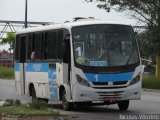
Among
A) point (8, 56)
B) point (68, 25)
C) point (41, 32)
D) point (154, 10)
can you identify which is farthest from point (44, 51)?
point (8, 56)

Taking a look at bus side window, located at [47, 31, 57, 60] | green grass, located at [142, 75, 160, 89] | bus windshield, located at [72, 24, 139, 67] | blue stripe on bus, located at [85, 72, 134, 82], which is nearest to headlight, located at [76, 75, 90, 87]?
blue stripe on bus, located at [85, 72, 134, 82]

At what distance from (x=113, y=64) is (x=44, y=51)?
3.41 meters

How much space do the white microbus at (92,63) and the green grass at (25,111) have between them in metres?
1.68

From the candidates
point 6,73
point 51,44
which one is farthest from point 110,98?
point 6,73

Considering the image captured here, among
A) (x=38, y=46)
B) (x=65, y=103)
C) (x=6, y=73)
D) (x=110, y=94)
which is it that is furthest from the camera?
(x=6, y=73)

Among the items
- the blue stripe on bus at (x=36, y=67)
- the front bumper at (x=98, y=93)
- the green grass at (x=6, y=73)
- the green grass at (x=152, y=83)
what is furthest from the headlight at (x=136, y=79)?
the green grass at (x=6, y=73)

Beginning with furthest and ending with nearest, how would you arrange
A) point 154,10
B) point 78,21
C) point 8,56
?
point 8,56
point 154,10
point 78,21

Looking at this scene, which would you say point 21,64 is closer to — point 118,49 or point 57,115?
point 118,49

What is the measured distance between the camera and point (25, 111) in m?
17.2

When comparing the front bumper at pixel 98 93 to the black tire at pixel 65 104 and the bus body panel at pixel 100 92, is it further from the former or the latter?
the black tire at pixel 65 104

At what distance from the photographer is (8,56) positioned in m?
104

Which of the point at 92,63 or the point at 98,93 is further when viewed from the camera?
the point at 92,63

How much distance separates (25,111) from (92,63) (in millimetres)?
2947

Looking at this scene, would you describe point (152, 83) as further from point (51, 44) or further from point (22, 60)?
point (51, 44)
